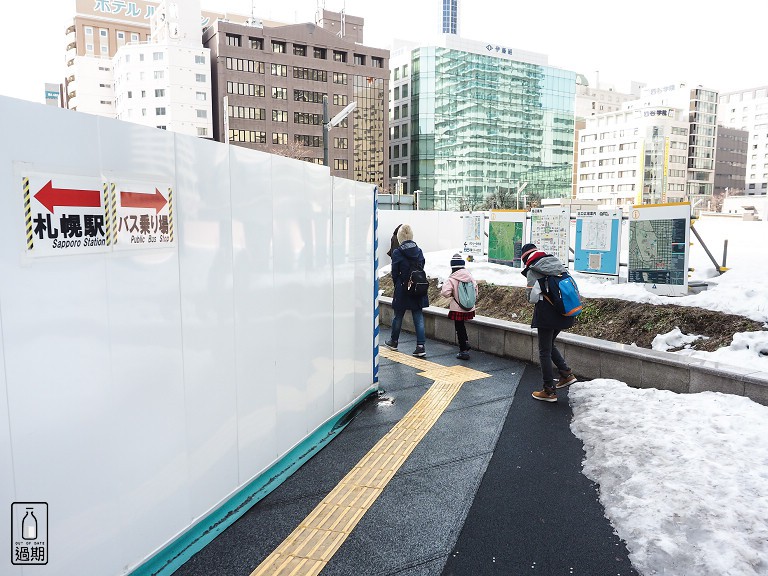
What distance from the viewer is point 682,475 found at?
394 centimetres

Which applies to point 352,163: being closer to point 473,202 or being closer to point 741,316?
point 473,202

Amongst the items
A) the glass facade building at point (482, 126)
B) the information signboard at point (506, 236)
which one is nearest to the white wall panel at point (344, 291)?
the information signboard at point (506, 236)

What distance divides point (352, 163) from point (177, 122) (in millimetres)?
23278

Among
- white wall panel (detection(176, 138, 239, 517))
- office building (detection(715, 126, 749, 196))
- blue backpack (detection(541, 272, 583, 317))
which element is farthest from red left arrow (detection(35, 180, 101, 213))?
office building (detection(715, 126, 749, 196))

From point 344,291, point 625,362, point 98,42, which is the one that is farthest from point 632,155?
point 344,291

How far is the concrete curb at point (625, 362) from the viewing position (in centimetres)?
525

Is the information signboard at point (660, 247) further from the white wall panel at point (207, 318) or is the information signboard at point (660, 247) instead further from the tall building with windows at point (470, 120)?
the tall building with windows at point (470, 120)

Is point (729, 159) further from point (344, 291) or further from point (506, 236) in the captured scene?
point (344, 291)

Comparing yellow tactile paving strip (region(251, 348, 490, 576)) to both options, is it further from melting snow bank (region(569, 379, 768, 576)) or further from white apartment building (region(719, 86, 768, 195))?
white apartment building (region(719, 86, 768, 195))

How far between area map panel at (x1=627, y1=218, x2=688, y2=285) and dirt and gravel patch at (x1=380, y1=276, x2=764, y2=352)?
3.16 ft

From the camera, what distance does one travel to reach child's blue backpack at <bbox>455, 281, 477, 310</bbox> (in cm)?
843

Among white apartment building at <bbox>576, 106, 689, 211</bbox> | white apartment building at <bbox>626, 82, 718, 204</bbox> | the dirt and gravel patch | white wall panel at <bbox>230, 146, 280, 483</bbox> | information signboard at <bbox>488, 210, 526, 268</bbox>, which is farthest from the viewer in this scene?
white apartment building at <bbox>626, 82, 718, 204</bbox>

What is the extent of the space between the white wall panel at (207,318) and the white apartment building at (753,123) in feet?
472

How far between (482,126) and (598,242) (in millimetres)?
82593
